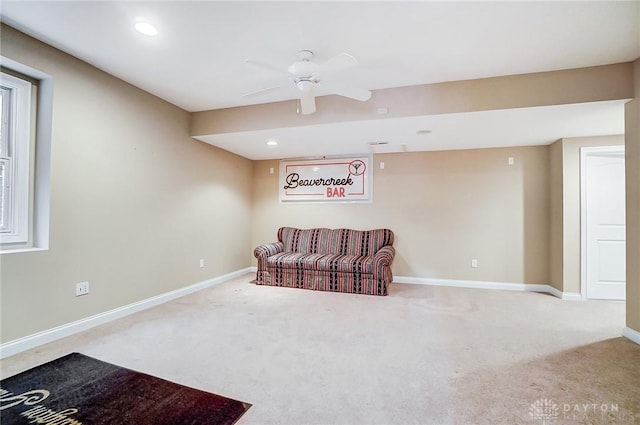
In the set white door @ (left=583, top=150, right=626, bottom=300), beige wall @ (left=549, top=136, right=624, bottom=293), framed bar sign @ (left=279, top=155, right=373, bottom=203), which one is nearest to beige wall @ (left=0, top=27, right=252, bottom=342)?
framed bar sign @ (left=279, top=155, right=373, bottom=203)

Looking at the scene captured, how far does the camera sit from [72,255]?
8.77 feet

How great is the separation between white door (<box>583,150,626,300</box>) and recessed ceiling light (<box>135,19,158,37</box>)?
16.6 ft

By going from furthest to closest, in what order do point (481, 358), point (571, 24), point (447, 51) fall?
point (447, 51) < point (481, 358) < point (571, 24)

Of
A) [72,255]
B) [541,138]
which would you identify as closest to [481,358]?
[541,138]

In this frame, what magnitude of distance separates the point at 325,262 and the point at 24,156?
342 cm

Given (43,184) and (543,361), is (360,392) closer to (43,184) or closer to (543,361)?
(543,361)

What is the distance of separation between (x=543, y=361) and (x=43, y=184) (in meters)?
4.33

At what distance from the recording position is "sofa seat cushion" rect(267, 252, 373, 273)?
4191mm

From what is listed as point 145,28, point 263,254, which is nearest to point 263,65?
point 145,28

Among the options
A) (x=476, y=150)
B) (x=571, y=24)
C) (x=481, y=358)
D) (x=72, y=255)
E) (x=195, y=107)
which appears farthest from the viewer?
(x=476, y=150)

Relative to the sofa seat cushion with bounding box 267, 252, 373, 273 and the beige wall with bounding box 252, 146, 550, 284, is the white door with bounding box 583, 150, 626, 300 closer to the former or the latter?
the beige wall with bounding box 252, 146, 550, 284

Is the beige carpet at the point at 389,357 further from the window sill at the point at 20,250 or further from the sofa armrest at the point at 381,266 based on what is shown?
the window sill at the point at 20,250

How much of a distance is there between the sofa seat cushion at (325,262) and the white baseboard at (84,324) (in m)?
1.21

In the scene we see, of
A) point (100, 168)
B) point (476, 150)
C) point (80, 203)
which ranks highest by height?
point (476, 150)
